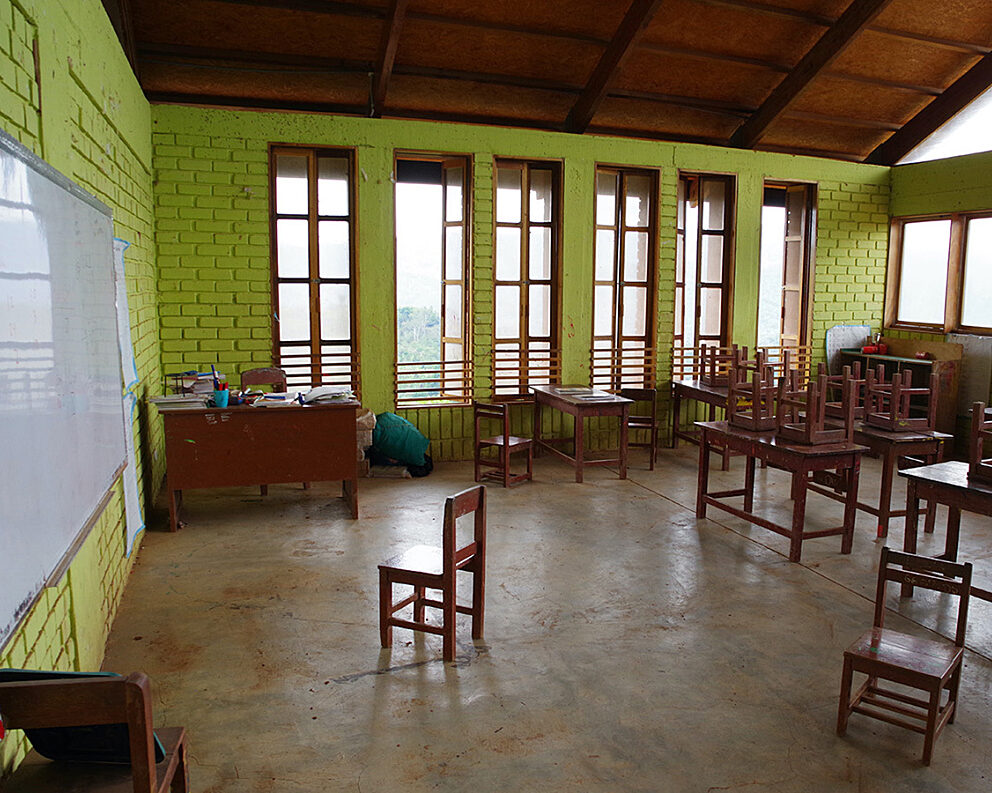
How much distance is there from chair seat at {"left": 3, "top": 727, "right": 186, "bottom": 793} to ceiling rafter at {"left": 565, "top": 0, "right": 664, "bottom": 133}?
696cm

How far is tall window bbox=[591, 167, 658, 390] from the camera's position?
8.85 metres

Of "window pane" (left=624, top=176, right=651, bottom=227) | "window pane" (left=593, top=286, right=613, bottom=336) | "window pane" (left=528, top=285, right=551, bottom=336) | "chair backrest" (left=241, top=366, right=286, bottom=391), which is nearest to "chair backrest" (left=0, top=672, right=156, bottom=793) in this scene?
"chair backrest" (left=241, top=366, right=286, bottom=391)

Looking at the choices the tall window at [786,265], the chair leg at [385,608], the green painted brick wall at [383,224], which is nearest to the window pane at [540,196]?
the green painted brick wall at [383,224]

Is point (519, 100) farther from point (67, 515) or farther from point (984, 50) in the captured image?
point (67, 515)

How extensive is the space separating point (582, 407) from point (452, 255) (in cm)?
232

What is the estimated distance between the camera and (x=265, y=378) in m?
7.05

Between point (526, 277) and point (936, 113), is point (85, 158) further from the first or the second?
point (936, 113)

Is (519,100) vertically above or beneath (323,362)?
above

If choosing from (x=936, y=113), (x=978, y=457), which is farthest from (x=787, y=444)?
(x=936, y=113)

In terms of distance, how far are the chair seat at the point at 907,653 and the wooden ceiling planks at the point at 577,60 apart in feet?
19.0

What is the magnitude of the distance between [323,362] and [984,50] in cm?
768

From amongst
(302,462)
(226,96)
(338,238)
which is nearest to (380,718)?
(302,462)

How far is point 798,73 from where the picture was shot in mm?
8188

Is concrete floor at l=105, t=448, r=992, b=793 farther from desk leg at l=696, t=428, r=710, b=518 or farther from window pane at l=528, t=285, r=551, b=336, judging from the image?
window pane at l=528, t=285, r=551, b=336
